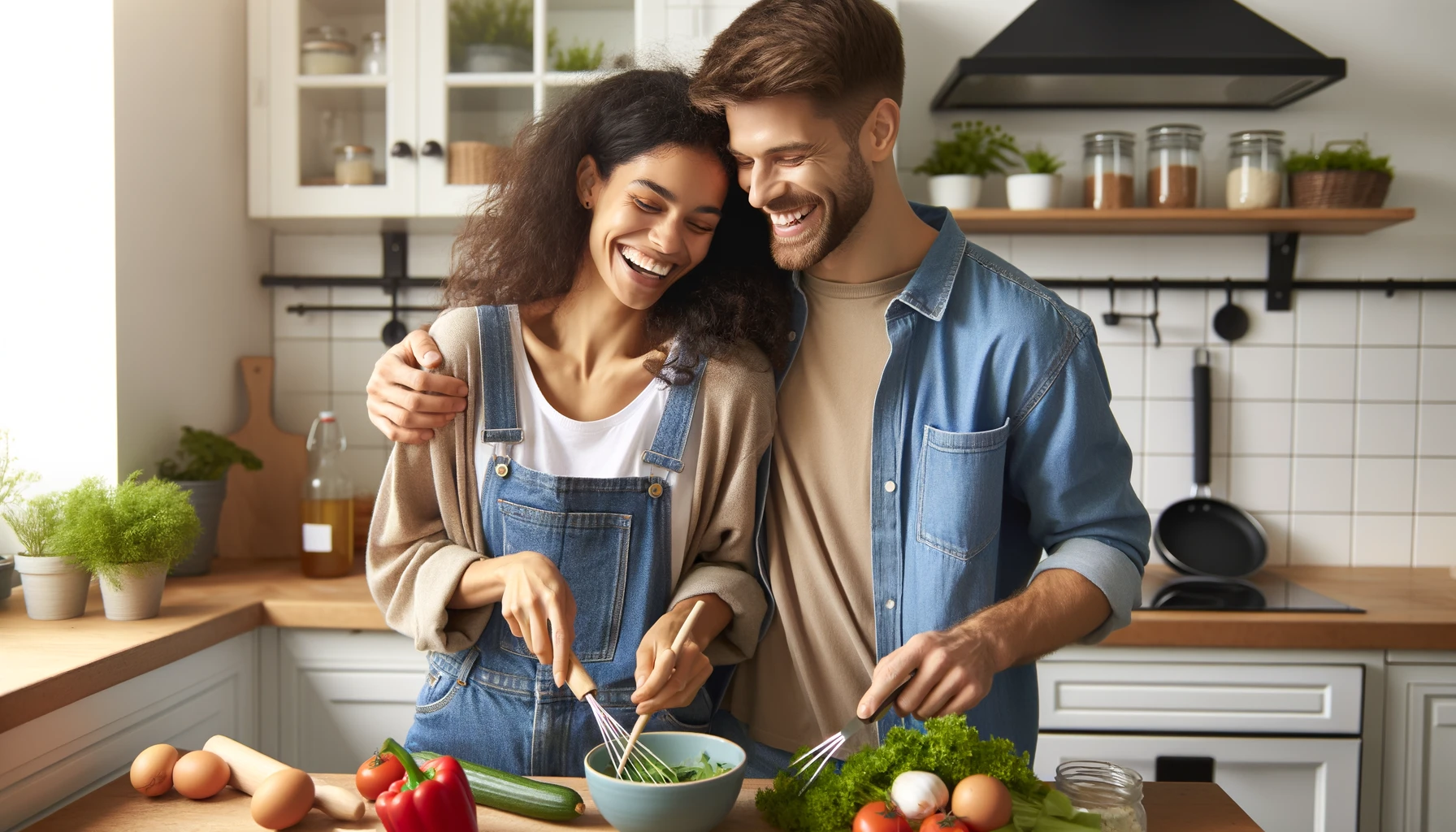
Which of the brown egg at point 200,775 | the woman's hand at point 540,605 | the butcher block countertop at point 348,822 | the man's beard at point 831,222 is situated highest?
the man's beard at point 831,222

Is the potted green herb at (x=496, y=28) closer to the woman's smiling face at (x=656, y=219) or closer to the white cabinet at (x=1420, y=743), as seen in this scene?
the woman's smiling face at (x=656, y=219)

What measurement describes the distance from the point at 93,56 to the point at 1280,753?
254 centimetres

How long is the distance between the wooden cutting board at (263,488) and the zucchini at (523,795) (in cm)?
154

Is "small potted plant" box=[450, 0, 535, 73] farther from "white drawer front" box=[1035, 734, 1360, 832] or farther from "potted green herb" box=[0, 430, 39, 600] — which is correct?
"white drawer front" box=[1035, 734, 1360, 832]

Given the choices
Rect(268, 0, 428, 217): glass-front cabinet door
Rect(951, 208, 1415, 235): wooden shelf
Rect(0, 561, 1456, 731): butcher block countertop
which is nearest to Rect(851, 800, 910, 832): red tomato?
Rect(0, 561, 1456, 731): butcher block countertop

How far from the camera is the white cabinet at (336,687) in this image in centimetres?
202

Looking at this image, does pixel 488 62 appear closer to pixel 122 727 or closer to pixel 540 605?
pixel 122 727

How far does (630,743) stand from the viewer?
3.28ft

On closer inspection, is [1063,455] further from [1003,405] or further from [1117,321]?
[1117,321]

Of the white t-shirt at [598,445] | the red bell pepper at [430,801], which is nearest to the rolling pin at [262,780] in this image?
the red bell pepper at [430,801]

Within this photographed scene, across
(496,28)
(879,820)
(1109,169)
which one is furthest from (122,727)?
(1109,169)

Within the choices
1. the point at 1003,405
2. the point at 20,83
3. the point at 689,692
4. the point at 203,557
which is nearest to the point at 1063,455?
the point at 1003,405

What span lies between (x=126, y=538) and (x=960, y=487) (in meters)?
1.34

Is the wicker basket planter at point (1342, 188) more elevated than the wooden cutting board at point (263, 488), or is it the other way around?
the wicker basket planter at point (1342, 188)
